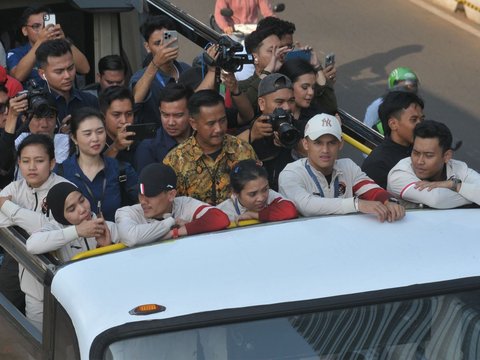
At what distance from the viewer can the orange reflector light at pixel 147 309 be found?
14.3 ft

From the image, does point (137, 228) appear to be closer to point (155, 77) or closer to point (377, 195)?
point (377, 195)

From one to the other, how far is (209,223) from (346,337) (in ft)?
3.93

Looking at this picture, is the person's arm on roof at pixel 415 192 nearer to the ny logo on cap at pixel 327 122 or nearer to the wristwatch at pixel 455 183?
the wristwatch at pixel 455 183

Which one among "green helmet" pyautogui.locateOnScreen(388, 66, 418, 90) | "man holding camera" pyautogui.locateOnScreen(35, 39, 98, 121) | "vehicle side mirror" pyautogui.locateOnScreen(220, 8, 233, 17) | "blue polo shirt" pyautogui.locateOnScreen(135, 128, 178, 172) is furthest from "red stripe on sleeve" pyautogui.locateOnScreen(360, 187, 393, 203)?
"vehicle side mirror" pyautogui.locateOnScreen(220, 8, 233, 17)

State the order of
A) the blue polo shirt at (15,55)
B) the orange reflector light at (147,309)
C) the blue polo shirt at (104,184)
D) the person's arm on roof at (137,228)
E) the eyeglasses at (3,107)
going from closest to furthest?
the orange reflector light at (147,309), the person's arm on roof at (137,228), the blue polo shirt at (104,184), the eyeglasses at (3,107), the blue polo shirt at (15,55)

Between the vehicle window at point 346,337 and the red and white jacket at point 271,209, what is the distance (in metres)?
1.10

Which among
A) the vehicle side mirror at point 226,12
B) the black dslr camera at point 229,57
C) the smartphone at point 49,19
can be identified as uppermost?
the vehicle side mirror at point 226,12

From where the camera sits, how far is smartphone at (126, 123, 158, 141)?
7.21 m

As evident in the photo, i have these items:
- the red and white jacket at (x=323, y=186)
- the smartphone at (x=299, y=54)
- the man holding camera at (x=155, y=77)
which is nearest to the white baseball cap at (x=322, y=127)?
the red and white jacket at (x=323, y=186)

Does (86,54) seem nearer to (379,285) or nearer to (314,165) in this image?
(314,165)

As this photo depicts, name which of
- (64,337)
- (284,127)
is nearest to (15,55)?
(284,127)

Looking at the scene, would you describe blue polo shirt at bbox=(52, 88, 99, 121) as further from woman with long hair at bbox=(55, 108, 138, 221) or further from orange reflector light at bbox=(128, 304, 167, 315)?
orange reflector light at bbox=(128, 304, 167, 315)

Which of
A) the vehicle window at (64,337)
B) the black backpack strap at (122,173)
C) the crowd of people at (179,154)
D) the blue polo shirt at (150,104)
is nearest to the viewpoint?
the vehicle window at (64,337)

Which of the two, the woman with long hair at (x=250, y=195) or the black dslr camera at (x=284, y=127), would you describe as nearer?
the woman with long hair at (x=250, y=195)
